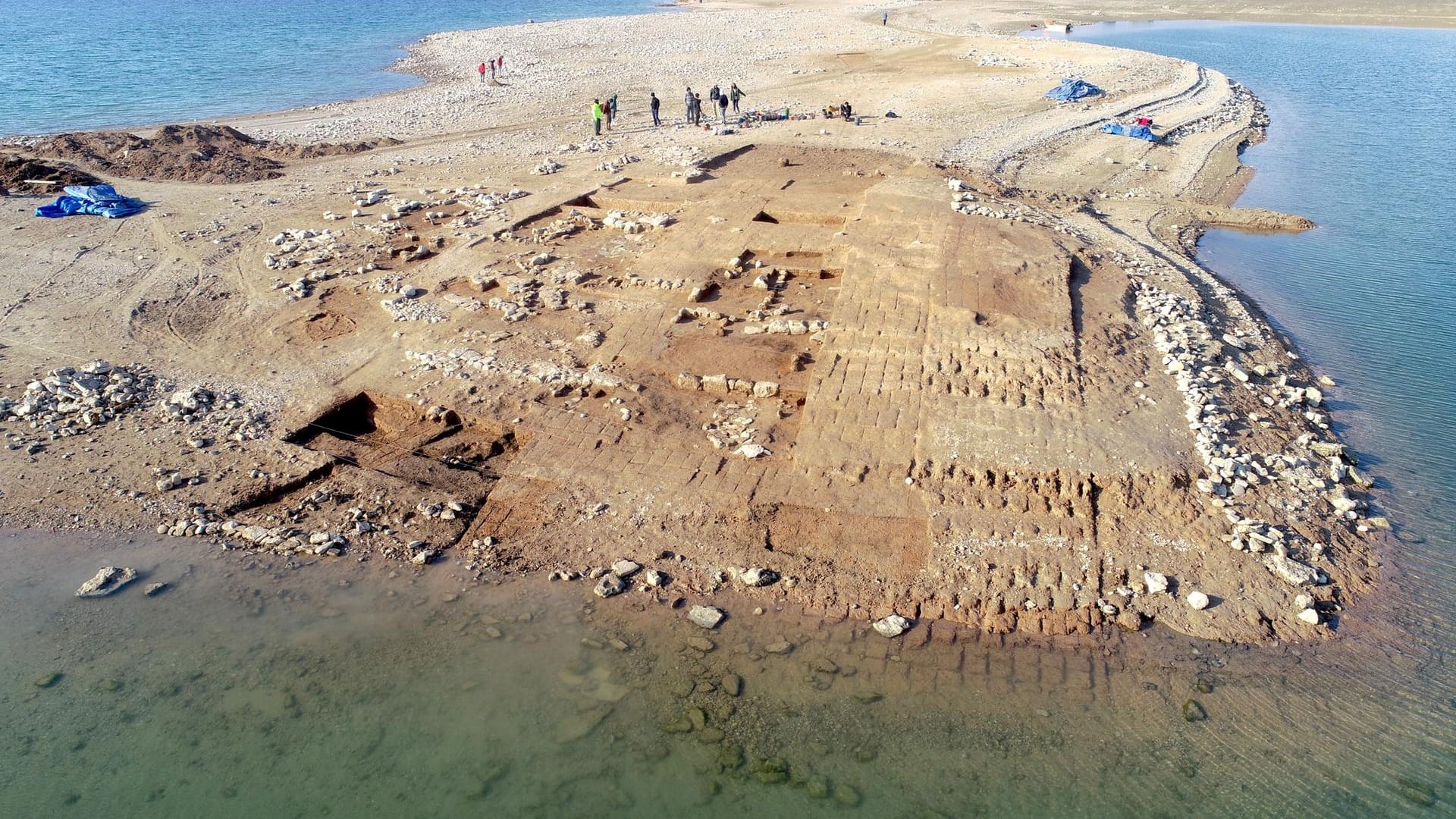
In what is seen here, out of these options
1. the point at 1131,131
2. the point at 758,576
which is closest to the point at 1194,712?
the point at 758,576

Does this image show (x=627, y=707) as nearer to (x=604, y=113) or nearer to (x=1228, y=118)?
(x=604, y=113)

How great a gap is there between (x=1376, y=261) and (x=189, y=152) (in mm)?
27388

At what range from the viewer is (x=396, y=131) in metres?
25.3

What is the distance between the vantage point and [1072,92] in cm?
2789

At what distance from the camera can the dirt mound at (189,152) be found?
20.3 m

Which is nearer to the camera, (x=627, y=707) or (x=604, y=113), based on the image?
(x=627, y=707)

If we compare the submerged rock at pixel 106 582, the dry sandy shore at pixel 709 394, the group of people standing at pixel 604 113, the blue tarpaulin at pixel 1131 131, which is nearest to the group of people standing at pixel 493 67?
the group of people standing at pixel 604 113

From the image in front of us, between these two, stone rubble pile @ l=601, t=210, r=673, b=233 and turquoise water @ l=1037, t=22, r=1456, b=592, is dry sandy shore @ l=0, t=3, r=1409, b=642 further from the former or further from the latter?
turquoise water @ l=1037, t=22, r=1456, b=592

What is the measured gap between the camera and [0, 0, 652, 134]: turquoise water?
97.7ft

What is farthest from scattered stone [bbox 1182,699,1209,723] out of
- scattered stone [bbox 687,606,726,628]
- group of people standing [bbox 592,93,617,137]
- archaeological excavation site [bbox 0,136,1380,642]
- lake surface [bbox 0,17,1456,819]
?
group of people standing [bbox 592,93,617,137]

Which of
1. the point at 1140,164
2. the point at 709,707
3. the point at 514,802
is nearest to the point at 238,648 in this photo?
the point at 514,802

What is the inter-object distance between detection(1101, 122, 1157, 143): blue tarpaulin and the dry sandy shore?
539 centimetres

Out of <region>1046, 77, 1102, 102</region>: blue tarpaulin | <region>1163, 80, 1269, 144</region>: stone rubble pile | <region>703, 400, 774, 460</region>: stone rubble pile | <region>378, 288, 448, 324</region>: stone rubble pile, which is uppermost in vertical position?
<region>1046, 77, 1102, 102</region>: blue tarpaulin

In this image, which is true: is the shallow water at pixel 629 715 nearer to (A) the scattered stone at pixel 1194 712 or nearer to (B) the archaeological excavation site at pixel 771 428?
(A) the scattered stone at pixel 1194 712
